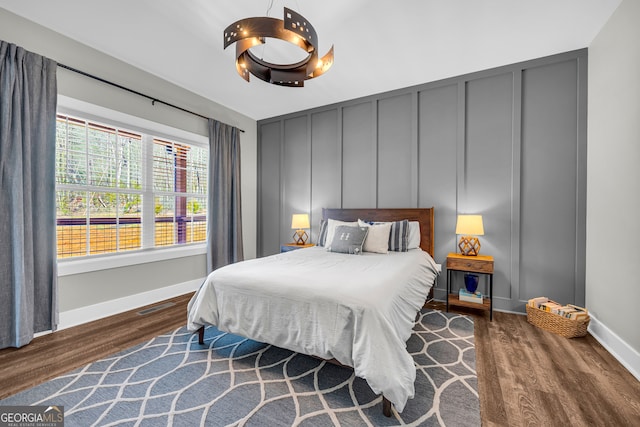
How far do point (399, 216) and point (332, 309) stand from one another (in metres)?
2.29

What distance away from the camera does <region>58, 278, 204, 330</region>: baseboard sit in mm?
2670

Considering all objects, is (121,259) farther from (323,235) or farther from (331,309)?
(331,309)

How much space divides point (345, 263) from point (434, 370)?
3.41 ft

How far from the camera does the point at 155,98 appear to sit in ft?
11.0

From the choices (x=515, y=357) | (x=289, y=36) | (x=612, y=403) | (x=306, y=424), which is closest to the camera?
(x=306, y=424)

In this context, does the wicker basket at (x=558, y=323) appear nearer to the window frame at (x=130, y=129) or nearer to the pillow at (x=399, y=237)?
the pillow at (x=399, y=237)

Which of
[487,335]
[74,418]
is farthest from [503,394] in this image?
[74,418]

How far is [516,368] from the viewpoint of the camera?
1.97m

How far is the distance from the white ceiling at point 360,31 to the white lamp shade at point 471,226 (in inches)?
68.9

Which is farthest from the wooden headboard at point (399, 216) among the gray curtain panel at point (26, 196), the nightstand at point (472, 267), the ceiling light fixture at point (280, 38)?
the gray curtain panel at point (26, 196)

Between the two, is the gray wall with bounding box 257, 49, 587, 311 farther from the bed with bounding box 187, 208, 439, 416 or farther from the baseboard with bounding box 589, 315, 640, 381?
the bed with bounding box 187, 208, 439, 416

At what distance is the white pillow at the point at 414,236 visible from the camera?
3346 mm

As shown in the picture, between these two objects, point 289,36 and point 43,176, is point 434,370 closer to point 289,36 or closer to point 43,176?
point 289,36

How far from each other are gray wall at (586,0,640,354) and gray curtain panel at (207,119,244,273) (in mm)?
4250
